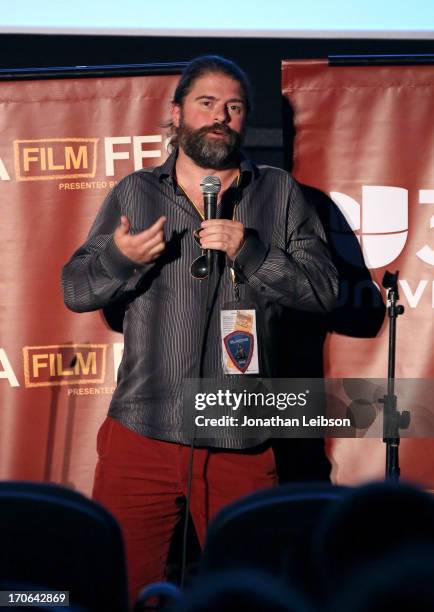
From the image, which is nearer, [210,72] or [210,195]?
[210,195]

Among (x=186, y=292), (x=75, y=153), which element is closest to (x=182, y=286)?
(x=186, y=292)

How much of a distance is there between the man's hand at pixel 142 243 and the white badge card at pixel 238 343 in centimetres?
37

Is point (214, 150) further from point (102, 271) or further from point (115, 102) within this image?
point (115, 102)

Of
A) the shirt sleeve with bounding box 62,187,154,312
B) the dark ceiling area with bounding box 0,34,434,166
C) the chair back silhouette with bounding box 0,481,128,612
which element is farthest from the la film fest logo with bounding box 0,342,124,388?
the dark ceiling area with bounding box 0,34,434,166

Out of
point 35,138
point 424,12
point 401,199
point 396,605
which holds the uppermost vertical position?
point 424,12

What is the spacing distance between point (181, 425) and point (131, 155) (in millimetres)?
1444

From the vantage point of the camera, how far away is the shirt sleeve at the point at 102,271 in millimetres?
3088

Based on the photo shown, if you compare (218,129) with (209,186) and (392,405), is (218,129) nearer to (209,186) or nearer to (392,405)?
(209,186)

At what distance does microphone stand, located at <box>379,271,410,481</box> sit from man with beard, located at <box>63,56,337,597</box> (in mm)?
580

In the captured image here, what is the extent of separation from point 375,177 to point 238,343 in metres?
1.25

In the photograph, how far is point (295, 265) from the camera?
125 inches

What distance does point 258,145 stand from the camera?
630cm

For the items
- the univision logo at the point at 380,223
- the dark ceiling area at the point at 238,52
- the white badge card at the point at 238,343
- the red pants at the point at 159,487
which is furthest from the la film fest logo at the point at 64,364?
the dark ceiling area at the point at 238,52

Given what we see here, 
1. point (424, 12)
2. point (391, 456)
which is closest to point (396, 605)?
point (391, 456)
